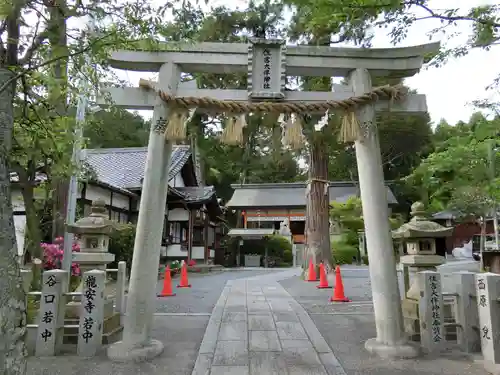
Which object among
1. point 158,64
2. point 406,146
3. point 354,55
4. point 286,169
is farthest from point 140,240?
point 286,169

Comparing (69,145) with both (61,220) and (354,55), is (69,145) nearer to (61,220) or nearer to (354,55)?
(354,55)

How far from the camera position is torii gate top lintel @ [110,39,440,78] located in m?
5.07

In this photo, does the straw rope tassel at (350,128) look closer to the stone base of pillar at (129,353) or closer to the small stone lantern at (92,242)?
the stone base of pillar at (129,353)

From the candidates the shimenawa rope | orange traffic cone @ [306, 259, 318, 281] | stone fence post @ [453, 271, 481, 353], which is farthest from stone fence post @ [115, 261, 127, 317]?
orange traffic cone @ [306, 259, 318, 281]

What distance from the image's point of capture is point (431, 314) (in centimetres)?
Answer: 505

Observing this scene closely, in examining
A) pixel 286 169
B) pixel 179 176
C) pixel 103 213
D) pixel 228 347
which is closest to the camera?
pixel 228 347

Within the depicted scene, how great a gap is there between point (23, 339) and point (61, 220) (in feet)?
26.1

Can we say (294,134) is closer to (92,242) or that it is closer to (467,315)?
(467,315)

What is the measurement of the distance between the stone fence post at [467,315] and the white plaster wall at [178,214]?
57.8 ft

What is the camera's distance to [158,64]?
16.6ft

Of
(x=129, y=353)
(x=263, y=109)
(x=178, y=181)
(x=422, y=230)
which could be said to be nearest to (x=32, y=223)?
(x=129, y=353)

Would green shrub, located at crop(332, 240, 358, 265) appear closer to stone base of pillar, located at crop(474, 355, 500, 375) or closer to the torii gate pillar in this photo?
the torii gate pillar

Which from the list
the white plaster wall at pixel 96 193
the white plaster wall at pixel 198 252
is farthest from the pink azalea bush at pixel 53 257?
the white plaster wall at pixel 198 252

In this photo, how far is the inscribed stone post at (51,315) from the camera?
4750 mm
